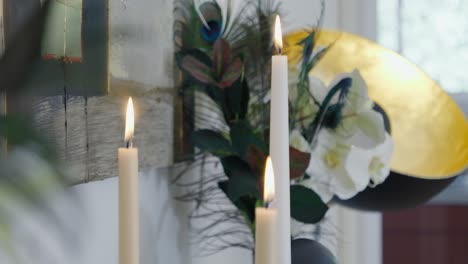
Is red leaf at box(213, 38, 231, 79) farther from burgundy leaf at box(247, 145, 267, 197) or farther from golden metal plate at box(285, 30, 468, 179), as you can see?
golden metal plate at box(285, 30, 468, 179)

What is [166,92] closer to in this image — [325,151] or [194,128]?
[194,128]

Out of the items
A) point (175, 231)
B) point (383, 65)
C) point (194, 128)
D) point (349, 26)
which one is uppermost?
point (349, 26)

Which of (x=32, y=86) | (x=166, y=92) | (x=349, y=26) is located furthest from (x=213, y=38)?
(x=349, y=26)

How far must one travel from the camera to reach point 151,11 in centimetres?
68

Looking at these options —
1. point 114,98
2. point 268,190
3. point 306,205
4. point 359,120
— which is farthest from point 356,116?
point 268,190

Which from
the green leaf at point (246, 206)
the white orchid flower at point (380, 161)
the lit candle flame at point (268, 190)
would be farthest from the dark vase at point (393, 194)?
the lit candle flame at point (268, 190)

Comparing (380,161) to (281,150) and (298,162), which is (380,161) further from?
(281,150)

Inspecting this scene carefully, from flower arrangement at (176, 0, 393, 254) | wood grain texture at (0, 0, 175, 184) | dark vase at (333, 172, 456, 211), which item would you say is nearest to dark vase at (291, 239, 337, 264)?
flower arrangement at (176, 0, 393, 254)

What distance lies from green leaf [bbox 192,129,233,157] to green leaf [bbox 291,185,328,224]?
8 cm

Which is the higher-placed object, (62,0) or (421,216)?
(62,0)

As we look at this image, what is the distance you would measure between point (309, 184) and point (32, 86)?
0.37 metres

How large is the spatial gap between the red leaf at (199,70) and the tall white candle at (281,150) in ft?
0.84

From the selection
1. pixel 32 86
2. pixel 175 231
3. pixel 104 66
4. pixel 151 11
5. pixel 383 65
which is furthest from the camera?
pixel 383 65

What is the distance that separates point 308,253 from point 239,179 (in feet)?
0.31
